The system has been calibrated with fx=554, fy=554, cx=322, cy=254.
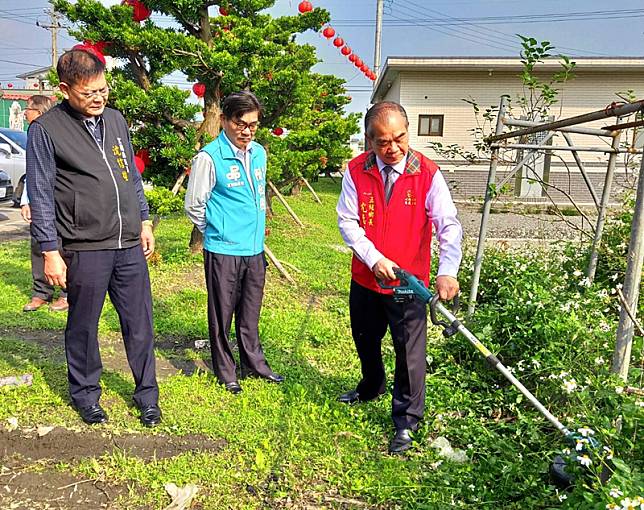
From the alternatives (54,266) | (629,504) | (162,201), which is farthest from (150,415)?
(162,201)

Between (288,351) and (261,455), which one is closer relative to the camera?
(261,455)

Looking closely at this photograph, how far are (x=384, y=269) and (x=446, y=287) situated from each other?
0.30 meters

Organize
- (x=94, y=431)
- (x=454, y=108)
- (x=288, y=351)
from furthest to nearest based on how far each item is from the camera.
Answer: (x=454, y=108)
(x=288, y=351)
(x=94, y=431)

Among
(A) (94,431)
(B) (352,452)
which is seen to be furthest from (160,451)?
(B) (352,452)

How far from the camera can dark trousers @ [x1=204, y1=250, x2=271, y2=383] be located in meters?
3.42

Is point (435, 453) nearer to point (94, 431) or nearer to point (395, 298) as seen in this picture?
point (395, 298)

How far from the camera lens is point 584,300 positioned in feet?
12.9

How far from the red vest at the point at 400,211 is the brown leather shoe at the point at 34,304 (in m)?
3.66

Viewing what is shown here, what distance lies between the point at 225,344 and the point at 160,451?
2.70 feet

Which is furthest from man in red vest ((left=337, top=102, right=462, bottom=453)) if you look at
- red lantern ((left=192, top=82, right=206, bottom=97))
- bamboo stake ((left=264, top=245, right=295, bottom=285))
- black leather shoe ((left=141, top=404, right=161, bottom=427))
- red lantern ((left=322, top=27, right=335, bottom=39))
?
red lantern ((left=322, top=27, right=335, bottom=39))

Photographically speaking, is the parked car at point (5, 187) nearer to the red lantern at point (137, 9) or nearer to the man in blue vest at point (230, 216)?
the red lantern at point (137, 9)

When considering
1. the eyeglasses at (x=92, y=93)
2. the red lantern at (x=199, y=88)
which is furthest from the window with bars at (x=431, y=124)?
the eyeglasses at (x=92, y=93)

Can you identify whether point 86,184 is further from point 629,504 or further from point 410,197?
point 629,504

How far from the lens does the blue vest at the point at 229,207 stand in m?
3.37
